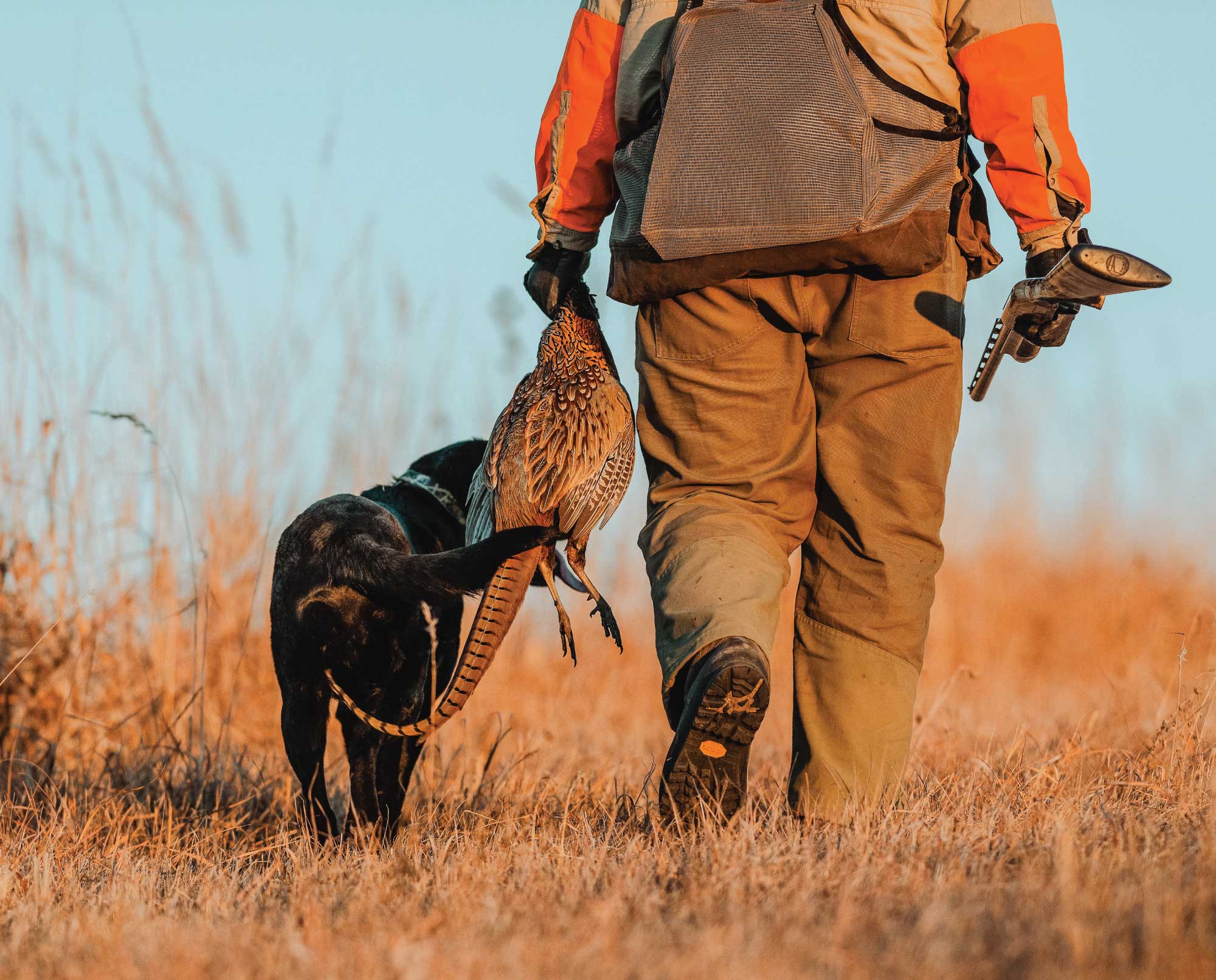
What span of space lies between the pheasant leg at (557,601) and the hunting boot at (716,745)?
1.49 feet

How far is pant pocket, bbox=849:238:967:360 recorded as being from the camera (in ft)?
8.70

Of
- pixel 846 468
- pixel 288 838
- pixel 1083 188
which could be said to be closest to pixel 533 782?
pixel 288 838

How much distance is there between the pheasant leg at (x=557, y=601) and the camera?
2.73 metres

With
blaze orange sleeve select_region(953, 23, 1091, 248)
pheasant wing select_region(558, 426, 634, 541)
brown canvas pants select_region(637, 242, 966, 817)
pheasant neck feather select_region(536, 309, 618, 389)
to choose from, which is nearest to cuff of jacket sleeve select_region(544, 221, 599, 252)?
pheasant neck feather select_region(536, 309, 618, 389)

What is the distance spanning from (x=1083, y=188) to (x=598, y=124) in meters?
1.09

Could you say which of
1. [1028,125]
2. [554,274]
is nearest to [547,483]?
[554,274]

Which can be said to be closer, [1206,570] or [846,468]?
[846,468]

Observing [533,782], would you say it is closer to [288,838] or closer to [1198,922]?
[288,838]

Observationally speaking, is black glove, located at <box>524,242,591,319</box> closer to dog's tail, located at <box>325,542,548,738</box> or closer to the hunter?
the hunter

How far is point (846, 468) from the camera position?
2.78 metres

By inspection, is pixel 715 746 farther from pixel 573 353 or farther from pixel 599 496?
pixel 573 353

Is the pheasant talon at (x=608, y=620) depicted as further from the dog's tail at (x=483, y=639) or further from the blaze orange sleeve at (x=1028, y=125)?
the blaze orange sleeve at (x=1028, y=125)

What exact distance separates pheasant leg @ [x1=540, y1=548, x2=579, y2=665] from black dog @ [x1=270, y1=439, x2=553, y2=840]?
0.22 metres

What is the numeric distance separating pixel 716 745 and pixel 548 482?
27.4 inches
